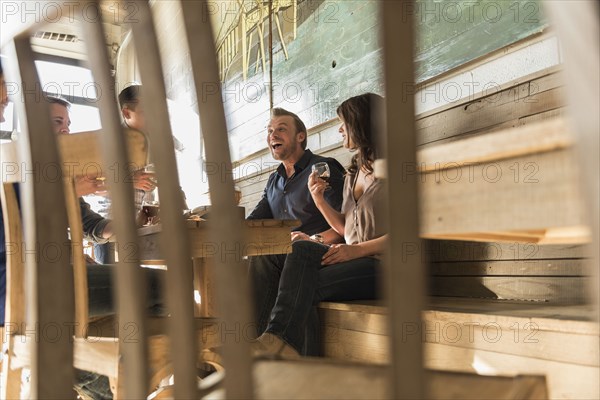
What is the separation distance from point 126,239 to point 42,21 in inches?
12.6

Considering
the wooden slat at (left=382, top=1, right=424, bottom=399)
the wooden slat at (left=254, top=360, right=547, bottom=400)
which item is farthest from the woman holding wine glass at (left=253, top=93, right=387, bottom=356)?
the wooden slat at (left=382, top=1, right=424, bottom=399)

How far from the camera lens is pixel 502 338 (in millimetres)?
1656

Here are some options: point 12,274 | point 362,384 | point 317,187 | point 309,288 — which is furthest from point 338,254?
point 362,384

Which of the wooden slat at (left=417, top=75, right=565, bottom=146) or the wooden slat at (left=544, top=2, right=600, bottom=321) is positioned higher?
the wooden slat at (left=417, top=75, right=565, bottom=146)

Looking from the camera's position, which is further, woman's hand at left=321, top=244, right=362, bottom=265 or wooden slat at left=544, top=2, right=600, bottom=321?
woman's hand at left=321, top=244, right=362, bottom=265

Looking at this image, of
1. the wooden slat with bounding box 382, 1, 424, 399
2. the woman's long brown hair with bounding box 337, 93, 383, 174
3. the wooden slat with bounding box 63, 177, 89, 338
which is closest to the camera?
the wooden slat with bounding box 382, 1, 424, 399

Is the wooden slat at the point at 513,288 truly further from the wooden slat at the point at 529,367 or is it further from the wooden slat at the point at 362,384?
the wooden slat at the point at 362,384

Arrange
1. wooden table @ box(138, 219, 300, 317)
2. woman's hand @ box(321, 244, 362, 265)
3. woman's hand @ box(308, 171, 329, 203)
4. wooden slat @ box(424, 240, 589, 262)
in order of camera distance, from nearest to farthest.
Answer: wooden table @ box(138, 219, 300, 317), wooden slat @ box(424, 240, 589, 262), woman's hand @ box(321, 244, 362, 265), woman's hand @ box(308, 171, 329, 203)

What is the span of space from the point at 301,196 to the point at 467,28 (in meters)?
1.27

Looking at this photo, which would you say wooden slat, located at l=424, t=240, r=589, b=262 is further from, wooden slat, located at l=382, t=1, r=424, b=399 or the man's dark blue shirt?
wooden slat, located at l=382, t=1, r=424, b=399

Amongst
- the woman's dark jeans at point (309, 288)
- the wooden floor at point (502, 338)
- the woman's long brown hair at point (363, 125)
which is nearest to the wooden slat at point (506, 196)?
the wooden floor at point (502, 338)

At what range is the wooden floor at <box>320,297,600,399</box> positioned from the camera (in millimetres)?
1414

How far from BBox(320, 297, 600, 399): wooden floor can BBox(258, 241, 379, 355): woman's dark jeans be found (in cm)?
10

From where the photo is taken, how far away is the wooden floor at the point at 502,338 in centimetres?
141
